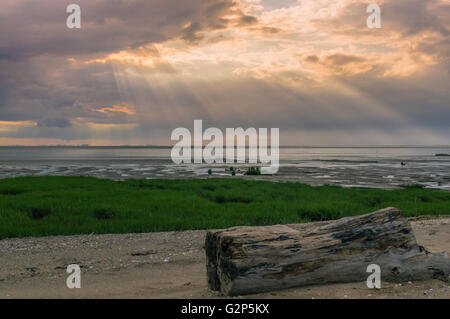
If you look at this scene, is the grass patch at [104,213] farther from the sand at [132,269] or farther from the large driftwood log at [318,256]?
the large driftwood log at [318,256]

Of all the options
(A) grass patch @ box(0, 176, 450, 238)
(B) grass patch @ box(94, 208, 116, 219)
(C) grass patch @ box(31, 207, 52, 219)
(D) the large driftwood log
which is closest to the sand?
(D) the large driftwood log

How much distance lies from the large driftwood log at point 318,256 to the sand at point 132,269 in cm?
22

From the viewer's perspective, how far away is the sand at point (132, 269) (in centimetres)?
692

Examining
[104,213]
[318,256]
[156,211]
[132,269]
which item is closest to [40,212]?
[104,213]

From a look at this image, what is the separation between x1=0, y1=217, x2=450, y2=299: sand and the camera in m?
6.92

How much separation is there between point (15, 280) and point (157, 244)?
465 centimetres

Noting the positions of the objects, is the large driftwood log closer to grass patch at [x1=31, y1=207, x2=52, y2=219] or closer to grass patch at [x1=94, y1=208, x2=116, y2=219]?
grass patch at [x1=94, y1=208, x2=116, y2=219]

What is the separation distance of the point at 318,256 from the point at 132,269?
5021mm

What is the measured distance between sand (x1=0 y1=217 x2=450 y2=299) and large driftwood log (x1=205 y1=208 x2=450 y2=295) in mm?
219

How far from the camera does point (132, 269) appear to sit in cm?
973

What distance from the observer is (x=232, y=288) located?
669 cm
